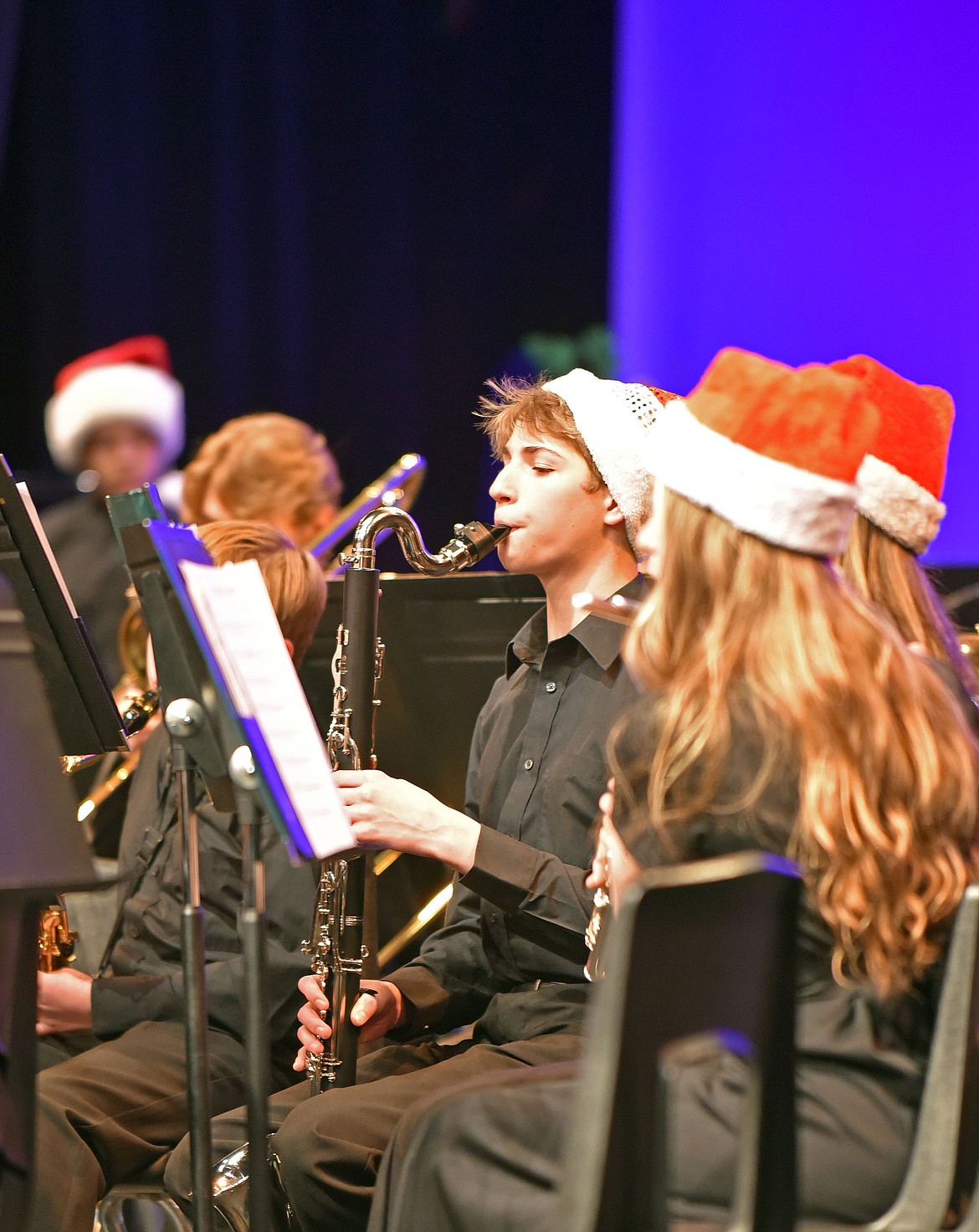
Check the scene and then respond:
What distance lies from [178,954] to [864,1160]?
4.44 feet

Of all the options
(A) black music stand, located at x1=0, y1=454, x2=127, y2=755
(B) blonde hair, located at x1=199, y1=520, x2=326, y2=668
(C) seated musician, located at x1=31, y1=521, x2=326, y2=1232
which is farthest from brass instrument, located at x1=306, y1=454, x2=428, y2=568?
(A) black music stand, located at x1=0, y1=454, x2=127, y2=755

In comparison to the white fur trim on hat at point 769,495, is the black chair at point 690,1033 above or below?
below

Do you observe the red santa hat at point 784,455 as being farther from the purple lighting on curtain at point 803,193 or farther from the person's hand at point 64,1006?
the purple lighting on curtain at point 803,193

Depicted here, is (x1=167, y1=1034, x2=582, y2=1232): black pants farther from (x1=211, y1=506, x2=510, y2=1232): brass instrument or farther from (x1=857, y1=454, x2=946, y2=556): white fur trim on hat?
(x1=857, y1=454, x2=946, y2=556): white fur trim on hat

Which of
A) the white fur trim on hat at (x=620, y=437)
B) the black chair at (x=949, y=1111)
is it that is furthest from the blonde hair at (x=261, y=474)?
the black chair at (x=949, y=1111)

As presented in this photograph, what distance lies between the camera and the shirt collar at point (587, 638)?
228 cm

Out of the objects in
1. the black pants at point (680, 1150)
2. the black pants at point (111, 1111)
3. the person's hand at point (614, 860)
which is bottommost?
the black pants at point (111, 1111)

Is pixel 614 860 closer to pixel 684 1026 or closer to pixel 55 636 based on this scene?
pixel 684 1026

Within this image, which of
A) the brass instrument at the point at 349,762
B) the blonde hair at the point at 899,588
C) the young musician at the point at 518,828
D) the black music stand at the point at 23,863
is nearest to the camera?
the black music stand at the point at 23,863

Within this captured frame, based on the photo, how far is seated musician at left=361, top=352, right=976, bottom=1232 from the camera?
1.40 meters

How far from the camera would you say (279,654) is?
161 centimetres

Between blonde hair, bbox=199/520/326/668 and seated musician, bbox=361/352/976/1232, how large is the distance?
3.63 feet

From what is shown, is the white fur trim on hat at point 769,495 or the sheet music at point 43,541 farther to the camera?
the sheet music at point 43,541

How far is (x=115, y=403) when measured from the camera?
5254 millimetres
